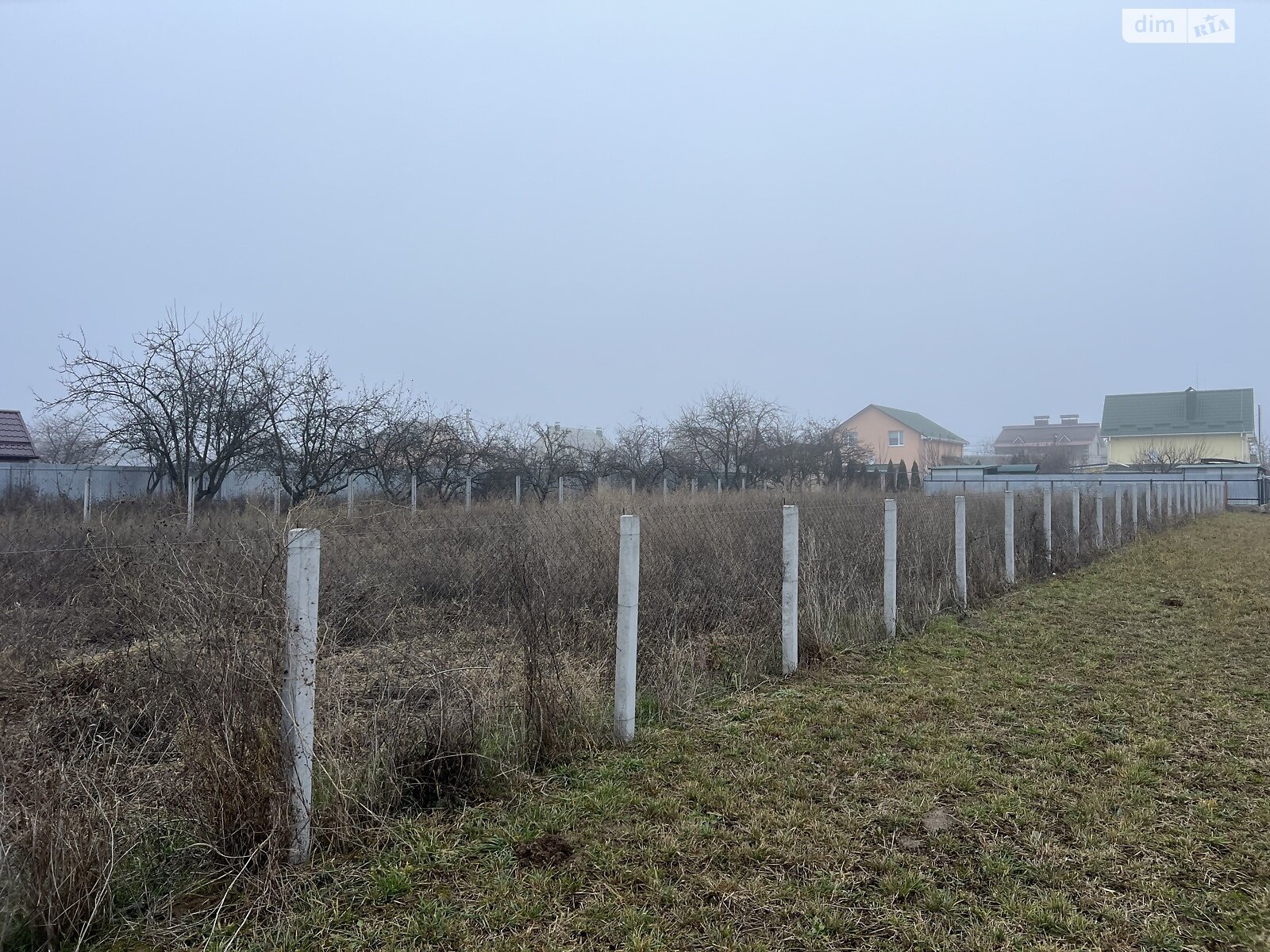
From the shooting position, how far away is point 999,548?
426 inches

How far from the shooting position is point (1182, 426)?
2095 inches

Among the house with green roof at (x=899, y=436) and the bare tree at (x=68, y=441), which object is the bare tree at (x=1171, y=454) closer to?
the house with green roof at (x=899, y=436)

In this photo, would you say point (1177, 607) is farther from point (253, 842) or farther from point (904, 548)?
point (253, 842)

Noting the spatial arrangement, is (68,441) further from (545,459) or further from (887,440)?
(887,440)

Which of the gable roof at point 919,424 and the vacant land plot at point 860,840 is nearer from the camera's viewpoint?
the vacant land plot at point 860,840

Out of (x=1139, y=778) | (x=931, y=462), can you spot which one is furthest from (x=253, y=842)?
(x=931, y=462)

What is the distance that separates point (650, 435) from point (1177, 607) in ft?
52.4

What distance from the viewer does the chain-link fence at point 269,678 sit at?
2643 mm

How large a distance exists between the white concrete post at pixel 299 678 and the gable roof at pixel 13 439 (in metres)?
19.3

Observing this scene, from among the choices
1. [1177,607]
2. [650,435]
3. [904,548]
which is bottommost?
[1177,607]

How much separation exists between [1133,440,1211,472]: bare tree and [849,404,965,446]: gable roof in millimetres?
11946

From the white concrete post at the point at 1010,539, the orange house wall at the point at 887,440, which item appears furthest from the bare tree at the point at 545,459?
the orange house wall at the point at 887,440

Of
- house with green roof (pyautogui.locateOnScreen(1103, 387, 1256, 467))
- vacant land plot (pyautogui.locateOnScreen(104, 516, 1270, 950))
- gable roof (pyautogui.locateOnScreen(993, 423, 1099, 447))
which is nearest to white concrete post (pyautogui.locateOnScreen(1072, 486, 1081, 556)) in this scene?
vacant land plot (pyautogui.locateOnScreen(104, 516, 1270, 950))

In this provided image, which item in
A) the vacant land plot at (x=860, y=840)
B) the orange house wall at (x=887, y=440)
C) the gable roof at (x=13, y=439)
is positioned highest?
the orange house wall at (x=887, y=440)
